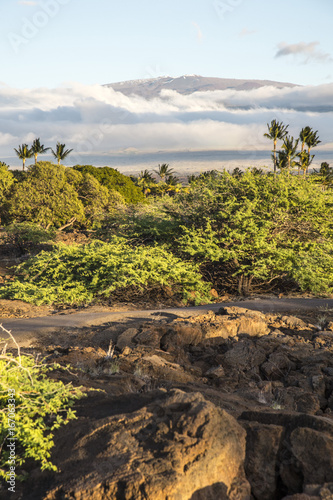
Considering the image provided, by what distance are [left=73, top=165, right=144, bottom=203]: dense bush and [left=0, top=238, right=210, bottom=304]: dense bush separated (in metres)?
25.9

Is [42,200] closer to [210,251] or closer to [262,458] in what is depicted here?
[210,251]

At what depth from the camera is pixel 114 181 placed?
1631 inches

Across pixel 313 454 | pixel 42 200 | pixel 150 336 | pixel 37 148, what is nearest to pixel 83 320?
pixel 150 336

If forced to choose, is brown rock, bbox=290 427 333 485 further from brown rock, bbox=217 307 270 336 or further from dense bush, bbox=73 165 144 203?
dense bush, bbox=73 165 144 203

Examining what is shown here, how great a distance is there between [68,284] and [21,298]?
1525 mm

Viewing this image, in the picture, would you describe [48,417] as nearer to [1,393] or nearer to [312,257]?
[1,393]

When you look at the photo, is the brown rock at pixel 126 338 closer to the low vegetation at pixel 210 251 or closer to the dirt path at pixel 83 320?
the dirt path at pixel 83 320

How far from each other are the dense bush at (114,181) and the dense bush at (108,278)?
25.9 metres

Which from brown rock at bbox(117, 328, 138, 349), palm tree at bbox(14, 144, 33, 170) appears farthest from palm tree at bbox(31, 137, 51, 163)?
brown rock at bbox(117, 328, 138, 349)

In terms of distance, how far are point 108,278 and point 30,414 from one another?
1004 cm

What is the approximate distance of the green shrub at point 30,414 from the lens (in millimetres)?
2977

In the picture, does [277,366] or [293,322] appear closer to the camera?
[277,366]

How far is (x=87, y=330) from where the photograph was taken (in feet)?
27.0

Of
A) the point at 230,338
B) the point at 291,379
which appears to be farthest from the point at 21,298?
the point at 291,379
